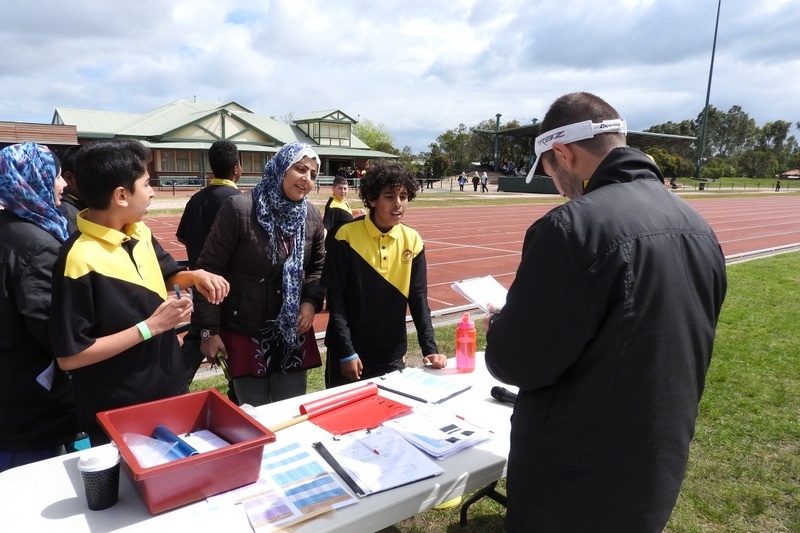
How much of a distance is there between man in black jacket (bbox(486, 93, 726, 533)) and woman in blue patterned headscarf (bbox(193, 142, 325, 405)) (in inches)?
65.0

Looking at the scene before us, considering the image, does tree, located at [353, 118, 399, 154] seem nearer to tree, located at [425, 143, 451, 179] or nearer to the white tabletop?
tree, located at [425, 143, 451, 179]

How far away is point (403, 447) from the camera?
198 centimetres

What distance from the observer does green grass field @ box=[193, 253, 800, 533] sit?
3031mm

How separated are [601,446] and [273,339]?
1956mm

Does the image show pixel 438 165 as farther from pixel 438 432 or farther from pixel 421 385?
pixel 438 432

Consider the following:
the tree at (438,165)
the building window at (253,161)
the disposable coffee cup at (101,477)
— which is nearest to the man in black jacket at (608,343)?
the disposable coffee cup at (101,477)

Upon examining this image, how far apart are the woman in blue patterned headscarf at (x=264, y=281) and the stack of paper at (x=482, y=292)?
1.01 m

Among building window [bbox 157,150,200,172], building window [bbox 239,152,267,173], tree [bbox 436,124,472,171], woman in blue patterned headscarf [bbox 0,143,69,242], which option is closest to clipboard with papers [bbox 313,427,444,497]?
woman in blue patterned headscarf [bbox 0,143,69,242]

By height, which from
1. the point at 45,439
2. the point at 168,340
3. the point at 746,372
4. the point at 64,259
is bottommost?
the point at 746,372

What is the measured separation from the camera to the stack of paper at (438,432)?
1.98m

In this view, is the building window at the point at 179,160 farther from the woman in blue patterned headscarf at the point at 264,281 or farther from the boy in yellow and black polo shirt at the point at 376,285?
the boy in yellow and black polo shirt at the point at 376,285

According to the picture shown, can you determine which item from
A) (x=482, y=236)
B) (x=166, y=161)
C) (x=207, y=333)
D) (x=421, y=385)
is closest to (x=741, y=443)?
(x=421, y=385)

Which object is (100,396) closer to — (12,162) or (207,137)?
(12,162)

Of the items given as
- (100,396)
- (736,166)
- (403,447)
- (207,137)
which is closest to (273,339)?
(100,396)
